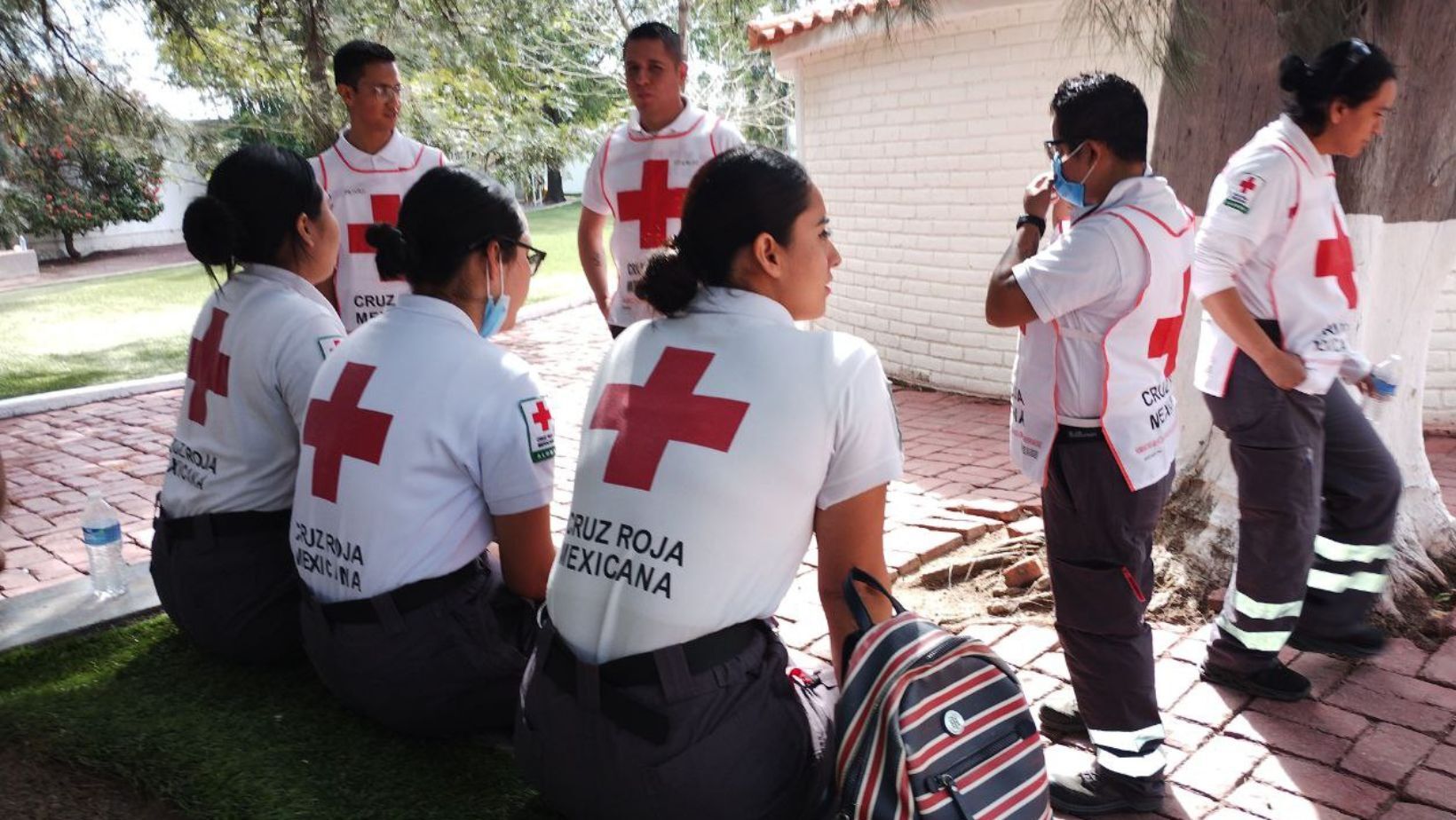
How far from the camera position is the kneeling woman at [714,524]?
5.84 feet

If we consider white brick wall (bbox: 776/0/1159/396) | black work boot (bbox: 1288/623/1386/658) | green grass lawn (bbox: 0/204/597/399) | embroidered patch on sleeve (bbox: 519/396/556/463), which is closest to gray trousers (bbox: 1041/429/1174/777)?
black work boot (bbox: 1288/623/1386/658)

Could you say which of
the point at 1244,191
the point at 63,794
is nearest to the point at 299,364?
the point at 63,794

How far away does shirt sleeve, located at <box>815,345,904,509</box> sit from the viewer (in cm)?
182

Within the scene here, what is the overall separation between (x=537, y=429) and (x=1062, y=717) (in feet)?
5.42

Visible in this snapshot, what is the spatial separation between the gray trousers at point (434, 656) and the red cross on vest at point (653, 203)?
1.92m

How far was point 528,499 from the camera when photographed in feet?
7.66

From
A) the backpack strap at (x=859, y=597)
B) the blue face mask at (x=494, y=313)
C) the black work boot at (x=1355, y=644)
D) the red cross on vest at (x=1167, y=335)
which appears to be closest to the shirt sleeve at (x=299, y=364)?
the blue face mask at (x=494, y=313)

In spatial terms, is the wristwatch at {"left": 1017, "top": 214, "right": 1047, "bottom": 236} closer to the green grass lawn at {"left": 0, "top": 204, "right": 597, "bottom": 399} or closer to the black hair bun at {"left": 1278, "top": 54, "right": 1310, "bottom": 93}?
the black hair bun at {"left": 1278, "top": 54, "right": 1310, "bottom": 93}

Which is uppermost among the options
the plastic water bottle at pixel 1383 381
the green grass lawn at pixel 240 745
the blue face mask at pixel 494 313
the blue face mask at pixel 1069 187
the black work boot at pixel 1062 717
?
the blue face mask at pixel 1069 187

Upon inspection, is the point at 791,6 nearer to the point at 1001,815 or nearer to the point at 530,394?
the point at 530,394

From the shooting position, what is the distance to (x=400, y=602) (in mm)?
2342

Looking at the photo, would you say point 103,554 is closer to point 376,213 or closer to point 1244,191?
point 376,213

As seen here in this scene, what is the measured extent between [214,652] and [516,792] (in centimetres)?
112

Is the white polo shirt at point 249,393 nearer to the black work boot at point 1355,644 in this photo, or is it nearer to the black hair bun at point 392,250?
the black hair bun at point 392,250
